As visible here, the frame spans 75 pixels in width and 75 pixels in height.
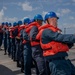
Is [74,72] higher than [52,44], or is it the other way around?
[52,44]

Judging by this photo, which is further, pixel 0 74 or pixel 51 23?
pixel 0 74

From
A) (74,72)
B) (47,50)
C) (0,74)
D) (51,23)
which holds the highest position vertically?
(51,23)

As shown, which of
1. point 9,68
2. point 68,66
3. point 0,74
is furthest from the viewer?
point 9,68

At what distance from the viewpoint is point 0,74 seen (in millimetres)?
10953

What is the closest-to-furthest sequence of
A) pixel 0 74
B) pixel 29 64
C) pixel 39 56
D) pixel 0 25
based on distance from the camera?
pixel 39 56
pixel 29 64
pixel 0 74
pixel 0 25

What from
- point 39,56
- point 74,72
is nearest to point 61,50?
point 74,72

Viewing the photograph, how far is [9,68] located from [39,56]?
4.79 m

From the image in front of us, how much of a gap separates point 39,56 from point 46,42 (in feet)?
6.38

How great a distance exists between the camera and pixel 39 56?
7758 millimetres

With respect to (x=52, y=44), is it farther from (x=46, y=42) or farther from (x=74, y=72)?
(x=74, y=72)

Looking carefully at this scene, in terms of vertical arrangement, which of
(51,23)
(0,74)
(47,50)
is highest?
(51,23)

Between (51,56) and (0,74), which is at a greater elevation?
(51,56)

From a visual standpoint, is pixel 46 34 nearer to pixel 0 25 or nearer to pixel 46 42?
pixel 46 42

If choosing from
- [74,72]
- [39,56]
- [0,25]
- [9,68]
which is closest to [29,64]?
[39,56]
